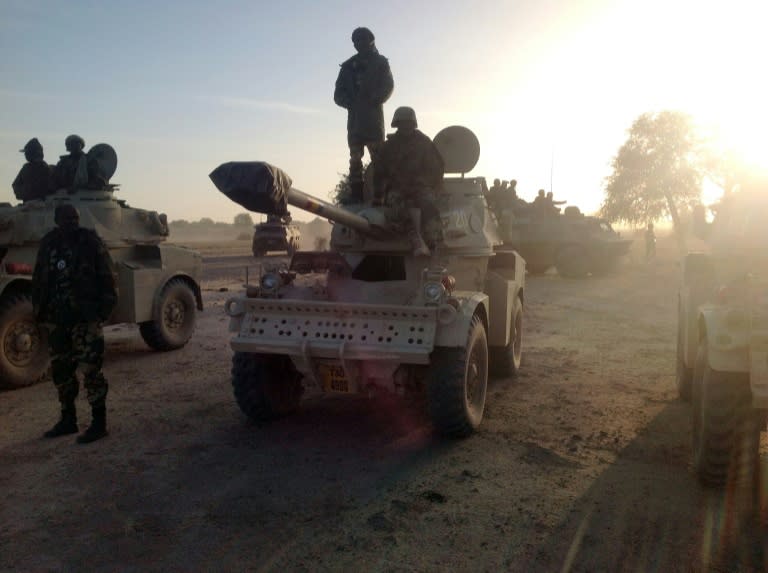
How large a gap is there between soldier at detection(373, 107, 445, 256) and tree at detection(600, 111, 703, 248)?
3418 cm

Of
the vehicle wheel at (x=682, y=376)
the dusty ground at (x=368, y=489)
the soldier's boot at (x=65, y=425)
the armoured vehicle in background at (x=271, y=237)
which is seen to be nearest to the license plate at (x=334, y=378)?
the dusty ground at (x=368, y=489)

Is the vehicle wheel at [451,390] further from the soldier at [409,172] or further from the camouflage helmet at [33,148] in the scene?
the camouflage helmet at [33,148]

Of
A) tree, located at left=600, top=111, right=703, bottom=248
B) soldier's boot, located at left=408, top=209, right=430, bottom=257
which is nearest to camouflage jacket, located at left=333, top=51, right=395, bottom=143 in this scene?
soldier's boot, located at left=408, top=209, right=430, bottom=257

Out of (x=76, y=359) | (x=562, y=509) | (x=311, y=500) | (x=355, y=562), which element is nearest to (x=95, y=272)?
(x=76, y=359)

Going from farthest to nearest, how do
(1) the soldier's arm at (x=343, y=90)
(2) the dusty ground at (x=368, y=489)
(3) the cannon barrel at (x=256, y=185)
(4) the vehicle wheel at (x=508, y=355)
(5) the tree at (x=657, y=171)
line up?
(5) the tree at (x=657, y=171)
(1) the soldier's arm at (x=343, y=90)
(4) the vehicle wheel at (x=508, y=355)
(3) the cannon barrel at (x=256, y=185)
(2) the dusty ground at (x=368, y=489)

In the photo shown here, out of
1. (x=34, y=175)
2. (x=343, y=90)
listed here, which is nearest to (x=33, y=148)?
(x=34, y=175)

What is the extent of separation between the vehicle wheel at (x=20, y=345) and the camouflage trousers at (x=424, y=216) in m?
3.91

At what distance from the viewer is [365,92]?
7.88 meters

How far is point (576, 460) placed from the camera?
521 centimetres

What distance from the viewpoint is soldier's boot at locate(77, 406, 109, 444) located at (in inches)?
226

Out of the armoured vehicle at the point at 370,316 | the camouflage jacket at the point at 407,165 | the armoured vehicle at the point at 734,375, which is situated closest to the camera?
the armoured vehicle at the point at 734,375

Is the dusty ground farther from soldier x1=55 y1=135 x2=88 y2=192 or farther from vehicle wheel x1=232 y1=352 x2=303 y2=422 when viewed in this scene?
soldier x1=55 y1=135 x2=88 y2=192

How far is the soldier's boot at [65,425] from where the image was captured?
5.86 meters

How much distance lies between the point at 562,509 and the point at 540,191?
18.1 meters
